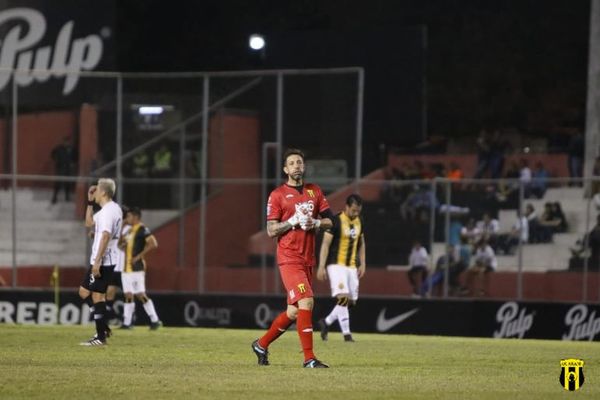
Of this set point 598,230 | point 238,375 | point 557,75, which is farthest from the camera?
point 557,75

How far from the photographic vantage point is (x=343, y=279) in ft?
76.7

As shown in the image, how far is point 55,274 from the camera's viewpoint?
101ft

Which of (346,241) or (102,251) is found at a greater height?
(346,241)

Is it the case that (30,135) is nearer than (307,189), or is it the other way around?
(307,189)

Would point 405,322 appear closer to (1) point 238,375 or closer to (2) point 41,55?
(2) point 41,55

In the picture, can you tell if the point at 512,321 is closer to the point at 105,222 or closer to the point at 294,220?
the point at 105,222

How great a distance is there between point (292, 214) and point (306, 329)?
1.21 metres

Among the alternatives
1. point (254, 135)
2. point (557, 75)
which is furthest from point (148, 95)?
point (557, 75)

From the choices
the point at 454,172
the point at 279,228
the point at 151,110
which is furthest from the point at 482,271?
the point at 279,228

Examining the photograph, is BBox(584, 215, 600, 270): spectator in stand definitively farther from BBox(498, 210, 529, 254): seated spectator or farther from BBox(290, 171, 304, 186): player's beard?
BBox(290, 171, 304, 186): player's beard

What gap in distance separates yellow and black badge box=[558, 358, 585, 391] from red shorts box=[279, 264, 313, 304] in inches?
130

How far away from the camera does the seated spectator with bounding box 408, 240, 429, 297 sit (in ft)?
95.2

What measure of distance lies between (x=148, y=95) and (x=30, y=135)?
2.74m

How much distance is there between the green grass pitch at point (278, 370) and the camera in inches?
532
